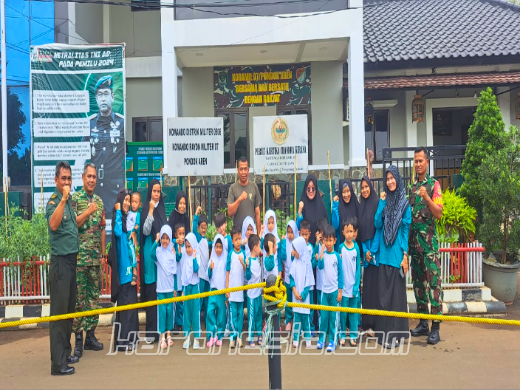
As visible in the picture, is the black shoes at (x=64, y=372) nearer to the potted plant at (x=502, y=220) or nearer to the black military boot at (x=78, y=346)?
the black military boot at (x=78, y=346)

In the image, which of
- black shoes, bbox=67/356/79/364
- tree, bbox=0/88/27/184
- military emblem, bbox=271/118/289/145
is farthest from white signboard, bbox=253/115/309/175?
tree, bbox=0/88/27/184

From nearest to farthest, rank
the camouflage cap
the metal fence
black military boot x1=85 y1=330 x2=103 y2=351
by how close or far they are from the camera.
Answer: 1. black military boot x1=85 y1=330 x2=103 y2=351
2. the metal fence
3. the camouflage cap

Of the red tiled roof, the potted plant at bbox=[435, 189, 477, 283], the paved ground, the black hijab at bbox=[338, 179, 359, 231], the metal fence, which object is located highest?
the red tiled roof

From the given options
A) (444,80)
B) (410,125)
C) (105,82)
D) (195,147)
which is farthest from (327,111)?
(195,147)

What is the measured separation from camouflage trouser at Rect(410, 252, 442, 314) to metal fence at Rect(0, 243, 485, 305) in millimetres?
1299

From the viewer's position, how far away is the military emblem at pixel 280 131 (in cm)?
694

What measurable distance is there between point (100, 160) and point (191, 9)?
3.84 meters

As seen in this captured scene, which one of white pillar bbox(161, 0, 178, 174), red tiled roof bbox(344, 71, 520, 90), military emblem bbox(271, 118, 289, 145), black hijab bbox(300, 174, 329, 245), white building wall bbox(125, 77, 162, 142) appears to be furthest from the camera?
white building wall bbox(125, 77, 162, 142)

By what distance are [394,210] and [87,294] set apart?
3.47 metres

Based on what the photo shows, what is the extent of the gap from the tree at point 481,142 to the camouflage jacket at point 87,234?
550 centimetres

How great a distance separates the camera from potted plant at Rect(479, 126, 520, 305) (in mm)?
6398

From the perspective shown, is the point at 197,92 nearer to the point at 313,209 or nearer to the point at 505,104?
the point at 313,209

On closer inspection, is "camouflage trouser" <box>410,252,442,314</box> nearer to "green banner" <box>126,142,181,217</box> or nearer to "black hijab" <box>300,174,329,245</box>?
"black hijab" <box>300,174,329,245</box>

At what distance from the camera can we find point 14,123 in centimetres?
1091
